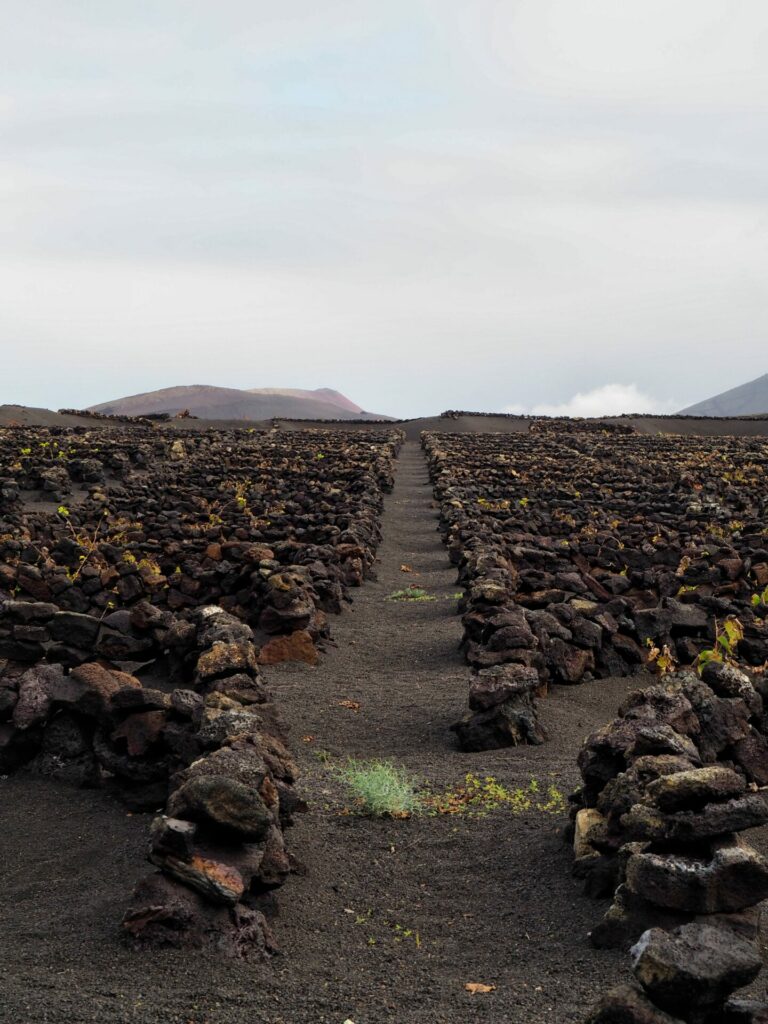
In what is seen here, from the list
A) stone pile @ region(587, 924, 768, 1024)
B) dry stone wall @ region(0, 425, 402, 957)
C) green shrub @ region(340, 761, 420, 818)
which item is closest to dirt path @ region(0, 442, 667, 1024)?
green shrub @ region(340, 761, 420, 818)

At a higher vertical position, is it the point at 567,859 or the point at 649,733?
the point at 649,733

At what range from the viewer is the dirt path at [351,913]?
4.82 meters

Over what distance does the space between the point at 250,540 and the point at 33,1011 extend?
1461 centimetres

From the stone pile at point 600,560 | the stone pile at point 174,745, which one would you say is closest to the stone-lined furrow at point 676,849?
the stone pile at point 174,745

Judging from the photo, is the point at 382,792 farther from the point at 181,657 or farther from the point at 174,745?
the point at 181,657

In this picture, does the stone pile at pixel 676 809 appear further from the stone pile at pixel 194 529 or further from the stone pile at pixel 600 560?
the stone pile at pixel 194 529

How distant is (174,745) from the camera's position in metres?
7.62

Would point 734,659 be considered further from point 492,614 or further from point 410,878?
point 410,878

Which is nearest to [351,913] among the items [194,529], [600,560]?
[600,560]

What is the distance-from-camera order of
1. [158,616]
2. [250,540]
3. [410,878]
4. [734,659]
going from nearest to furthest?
[410,878] → [734,659] → [158,616] → [250,540]

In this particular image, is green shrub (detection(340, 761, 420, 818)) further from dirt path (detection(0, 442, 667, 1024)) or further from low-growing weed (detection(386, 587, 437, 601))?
low-growing weed (detection(386, 587, 437, 601))

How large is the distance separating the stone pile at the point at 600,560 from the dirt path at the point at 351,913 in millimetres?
1534

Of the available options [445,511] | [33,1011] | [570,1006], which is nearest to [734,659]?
[570,1006]

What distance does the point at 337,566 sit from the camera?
1741 centimetres
